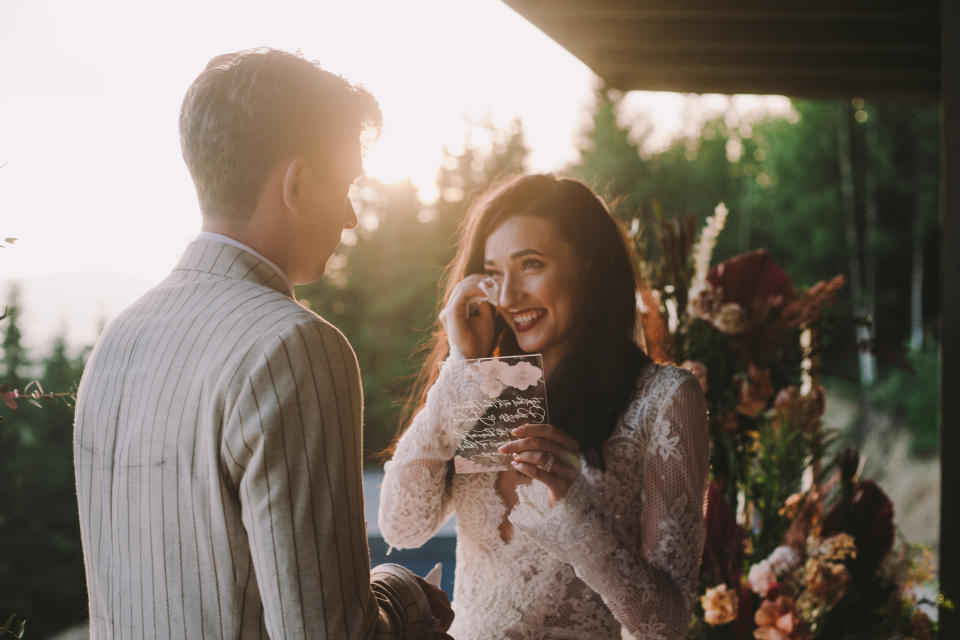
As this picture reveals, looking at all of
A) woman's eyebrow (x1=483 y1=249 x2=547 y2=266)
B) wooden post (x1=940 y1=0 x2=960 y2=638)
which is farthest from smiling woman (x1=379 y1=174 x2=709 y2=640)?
wooden post (x1=940 y1=0 x2=960 y2=638)

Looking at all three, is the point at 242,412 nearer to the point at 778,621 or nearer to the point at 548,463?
the point at 548,463

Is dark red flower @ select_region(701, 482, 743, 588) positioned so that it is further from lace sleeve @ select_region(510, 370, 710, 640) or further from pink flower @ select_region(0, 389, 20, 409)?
pink flower @ select_region(0, 389, 20, 409)

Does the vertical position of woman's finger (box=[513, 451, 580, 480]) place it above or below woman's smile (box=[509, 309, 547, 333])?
below

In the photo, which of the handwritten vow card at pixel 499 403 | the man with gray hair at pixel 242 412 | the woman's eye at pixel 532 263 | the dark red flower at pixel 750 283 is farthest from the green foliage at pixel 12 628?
the dark red flower at pixel 750 283

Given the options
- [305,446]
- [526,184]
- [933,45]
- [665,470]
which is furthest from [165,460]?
[933,45]

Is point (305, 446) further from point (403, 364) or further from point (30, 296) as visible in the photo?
point (403, 364)

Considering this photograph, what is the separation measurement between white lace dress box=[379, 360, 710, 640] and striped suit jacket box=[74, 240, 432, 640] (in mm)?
536

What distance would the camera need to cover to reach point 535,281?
1682 mm

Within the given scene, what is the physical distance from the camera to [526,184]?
5.87ft

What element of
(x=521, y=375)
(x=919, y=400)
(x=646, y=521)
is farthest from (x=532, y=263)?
(x=919, y=400)

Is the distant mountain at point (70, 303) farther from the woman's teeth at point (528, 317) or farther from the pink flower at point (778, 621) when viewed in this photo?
the pink flower at point (778, 621)

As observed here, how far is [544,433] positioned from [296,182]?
608 millimetres

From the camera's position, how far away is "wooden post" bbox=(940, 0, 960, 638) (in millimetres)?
2277

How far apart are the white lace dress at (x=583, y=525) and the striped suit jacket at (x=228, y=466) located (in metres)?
0.54
